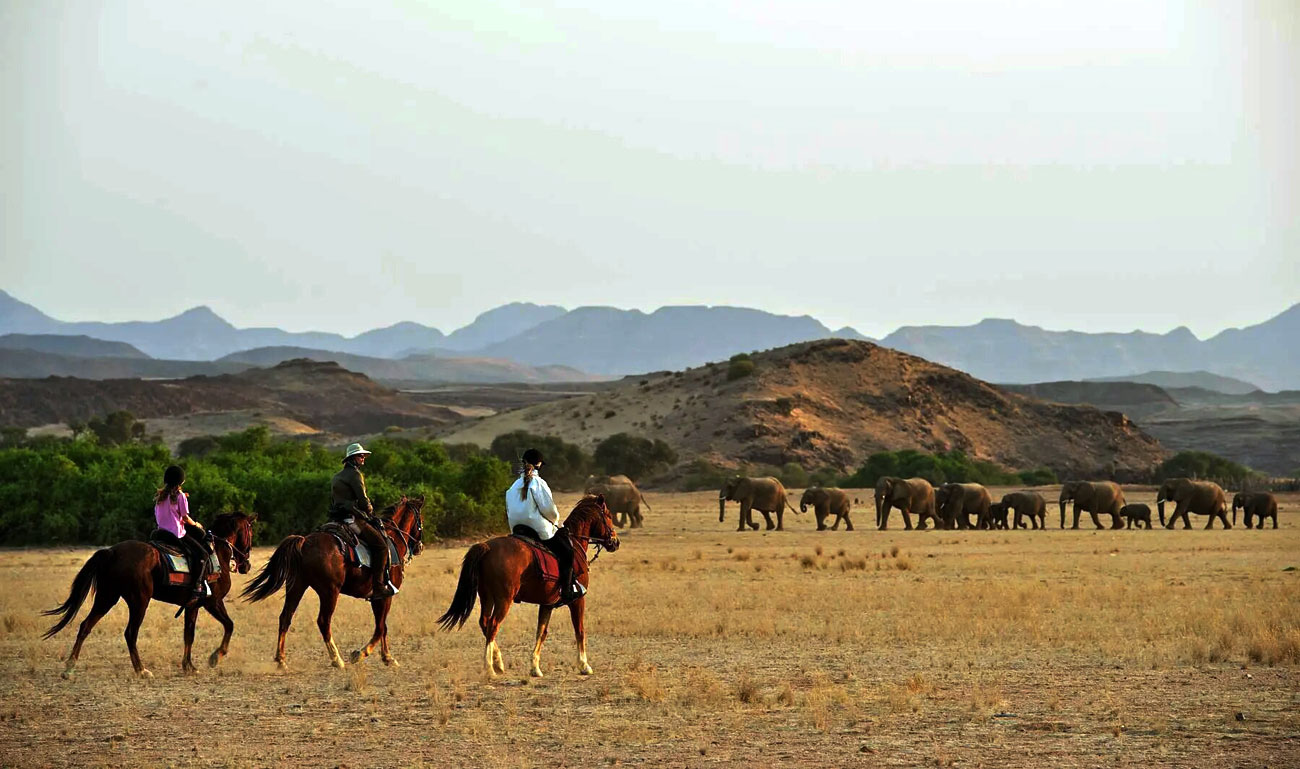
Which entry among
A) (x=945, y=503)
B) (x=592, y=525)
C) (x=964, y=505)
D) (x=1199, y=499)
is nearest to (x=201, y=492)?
(x=592, y=525)

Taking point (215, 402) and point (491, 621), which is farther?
point (215, 402)

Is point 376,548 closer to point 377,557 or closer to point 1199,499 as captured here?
point 377,557

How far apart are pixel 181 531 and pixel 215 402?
157 metres

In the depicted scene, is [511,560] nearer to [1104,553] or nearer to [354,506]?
[354,506]

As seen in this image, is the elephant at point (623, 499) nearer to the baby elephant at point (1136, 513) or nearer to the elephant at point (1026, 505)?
the elephant at point (1026, 505)

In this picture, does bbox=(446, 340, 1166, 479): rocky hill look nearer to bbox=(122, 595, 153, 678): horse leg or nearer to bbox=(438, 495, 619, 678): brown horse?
bbox=(438, 495, 619, 678): brown horse

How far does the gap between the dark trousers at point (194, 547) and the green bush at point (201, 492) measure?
20396 millimetres

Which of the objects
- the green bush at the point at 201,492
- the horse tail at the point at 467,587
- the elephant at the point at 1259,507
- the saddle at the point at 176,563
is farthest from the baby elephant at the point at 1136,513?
the saddle at the point at 176,563

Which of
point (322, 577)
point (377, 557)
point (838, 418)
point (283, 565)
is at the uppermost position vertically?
point (838, 418)

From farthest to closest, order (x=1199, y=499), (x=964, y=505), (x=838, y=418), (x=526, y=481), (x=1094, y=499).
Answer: (x=838, y=418), (x=1094, y=499), (x=1199, y=499), (x=964, y=505), (x=526, y=481)

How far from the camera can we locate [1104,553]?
124ft

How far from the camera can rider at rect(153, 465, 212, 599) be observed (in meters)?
16.9

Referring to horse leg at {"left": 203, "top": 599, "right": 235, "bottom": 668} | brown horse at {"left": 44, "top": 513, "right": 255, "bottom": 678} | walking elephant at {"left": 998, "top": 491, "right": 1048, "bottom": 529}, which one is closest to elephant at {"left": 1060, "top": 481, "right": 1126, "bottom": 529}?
walking elephant at {"left": 998, "top": 491, "right": 1048, "bottom": 529}

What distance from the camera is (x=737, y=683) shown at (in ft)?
53.6
